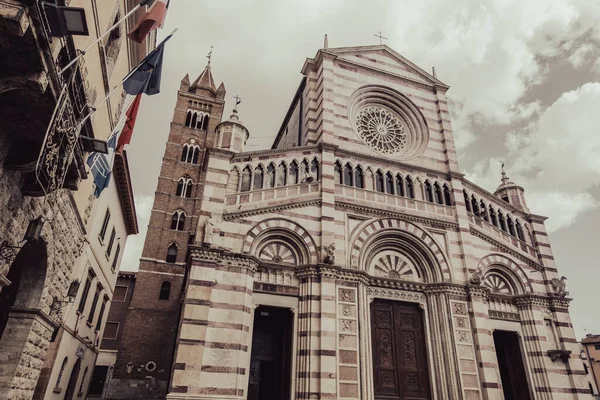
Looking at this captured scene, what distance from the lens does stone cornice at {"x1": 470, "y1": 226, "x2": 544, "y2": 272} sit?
19.7 metres

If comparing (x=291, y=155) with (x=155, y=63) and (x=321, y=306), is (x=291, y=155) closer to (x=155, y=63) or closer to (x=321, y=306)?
(x=321, y=306)

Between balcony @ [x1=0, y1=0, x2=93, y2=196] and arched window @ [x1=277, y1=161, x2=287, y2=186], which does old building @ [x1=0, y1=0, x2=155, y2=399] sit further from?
arched window @ [x1=277, y1=161, x2=287, y2=186]

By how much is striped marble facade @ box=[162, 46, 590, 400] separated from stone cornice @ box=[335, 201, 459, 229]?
54 millimetres

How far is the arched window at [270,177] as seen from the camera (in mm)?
17344

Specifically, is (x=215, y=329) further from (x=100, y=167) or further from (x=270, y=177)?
(x=270, y=177)

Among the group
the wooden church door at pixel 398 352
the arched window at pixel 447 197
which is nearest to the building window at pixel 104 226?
the wooden church door at pixel 398 352

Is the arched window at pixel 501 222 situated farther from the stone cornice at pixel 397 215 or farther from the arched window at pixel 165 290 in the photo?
the arched window at pixel 165 290

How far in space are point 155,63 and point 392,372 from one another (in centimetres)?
1438

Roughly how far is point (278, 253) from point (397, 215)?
6073 millimetres

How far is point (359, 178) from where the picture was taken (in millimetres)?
19078

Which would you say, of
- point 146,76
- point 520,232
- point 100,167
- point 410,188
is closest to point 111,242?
point 100,167

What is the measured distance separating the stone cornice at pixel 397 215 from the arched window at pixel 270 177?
3.06 meters

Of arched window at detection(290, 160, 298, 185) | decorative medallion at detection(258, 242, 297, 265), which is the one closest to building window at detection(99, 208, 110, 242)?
decorative medallion at detection(258, 242, 297, 265)

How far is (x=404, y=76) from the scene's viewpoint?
75.9 ft
